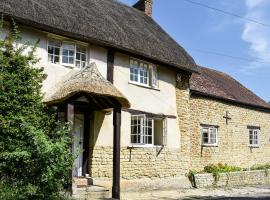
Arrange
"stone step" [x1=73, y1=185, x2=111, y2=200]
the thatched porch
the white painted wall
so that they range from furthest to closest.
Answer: the white painted wall < the thatched porch < "stone step" [x1=73, y1=185, x2=111, y2=200]

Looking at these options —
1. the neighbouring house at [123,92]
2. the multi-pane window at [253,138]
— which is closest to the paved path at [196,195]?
the neighbouring house at [123,92]

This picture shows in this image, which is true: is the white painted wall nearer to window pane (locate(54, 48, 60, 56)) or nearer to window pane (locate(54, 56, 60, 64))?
window pane (locate(54, 56, 60, 64))

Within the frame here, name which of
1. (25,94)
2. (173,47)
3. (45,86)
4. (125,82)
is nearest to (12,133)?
(25,94)

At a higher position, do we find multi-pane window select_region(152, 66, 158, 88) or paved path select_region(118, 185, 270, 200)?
multi-pane window select_region(152, 66, 158, 88)

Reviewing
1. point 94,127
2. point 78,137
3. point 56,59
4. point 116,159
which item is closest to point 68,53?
point 56,59

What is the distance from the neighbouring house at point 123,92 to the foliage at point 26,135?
1.77 ft

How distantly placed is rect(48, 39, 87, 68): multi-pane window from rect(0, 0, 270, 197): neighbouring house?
35 mm

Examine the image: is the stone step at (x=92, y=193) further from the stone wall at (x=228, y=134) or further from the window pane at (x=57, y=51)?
the stone wall at (x=228, y=134)

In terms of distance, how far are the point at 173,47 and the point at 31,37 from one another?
7513mm

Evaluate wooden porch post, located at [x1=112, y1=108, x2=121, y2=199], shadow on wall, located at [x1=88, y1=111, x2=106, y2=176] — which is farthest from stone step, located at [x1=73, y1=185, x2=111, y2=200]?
shadow on wall, located at [x1=88, y1=111, x2=106, y2=176]

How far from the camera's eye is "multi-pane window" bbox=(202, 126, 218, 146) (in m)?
18.9

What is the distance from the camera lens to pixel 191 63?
16891 mm

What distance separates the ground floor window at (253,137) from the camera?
22.5m

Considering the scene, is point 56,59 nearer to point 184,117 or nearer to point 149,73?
point 149,73
